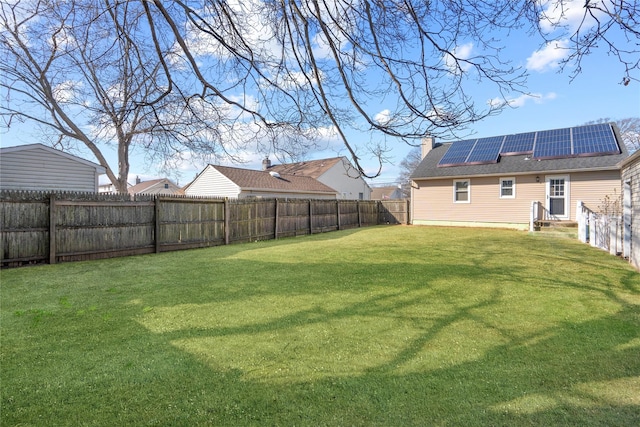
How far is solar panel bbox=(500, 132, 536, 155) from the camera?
15.6 m

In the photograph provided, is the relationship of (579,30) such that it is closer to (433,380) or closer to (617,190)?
(433,380)

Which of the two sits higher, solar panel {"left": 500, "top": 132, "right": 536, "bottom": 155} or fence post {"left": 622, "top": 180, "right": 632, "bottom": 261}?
solar panel {"left": 500, "top": 132, "right": 536, "bottom": 155}

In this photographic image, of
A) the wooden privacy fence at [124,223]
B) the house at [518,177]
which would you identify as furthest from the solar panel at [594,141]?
the wooden privacy fence at [124,223]

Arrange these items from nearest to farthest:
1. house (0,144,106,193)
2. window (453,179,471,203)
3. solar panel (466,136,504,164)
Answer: house (0,144,106,193), solar panel (466,136,504,164), window (453,179,471,203)

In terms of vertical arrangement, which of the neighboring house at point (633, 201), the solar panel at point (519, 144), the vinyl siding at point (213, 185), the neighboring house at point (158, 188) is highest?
the solar panel at point (519, 144)

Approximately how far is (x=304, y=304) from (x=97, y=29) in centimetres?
412

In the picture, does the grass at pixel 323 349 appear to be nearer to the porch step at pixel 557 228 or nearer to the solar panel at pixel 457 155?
the porch step at pixel 557 228

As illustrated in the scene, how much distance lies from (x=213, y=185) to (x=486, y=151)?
15.6 metres

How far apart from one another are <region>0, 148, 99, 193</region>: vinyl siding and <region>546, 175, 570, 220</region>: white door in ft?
60.6

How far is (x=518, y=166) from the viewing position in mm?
14984

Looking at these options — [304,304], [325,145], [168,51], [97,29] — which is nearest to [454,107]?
[325,145]

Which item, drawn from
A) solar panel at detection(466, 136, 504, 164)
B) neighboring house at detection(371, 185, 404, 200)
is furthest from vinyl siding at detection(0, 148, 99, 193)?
neighboring house at detection(371, 185, 404, 200)

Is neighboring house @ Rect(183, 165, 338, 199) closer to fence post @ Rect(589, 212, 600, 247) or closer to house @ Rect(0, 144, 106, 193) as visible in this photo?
house @ Rect(0, 144, 106, 193)

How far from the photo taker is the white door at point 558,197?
13867 mm
